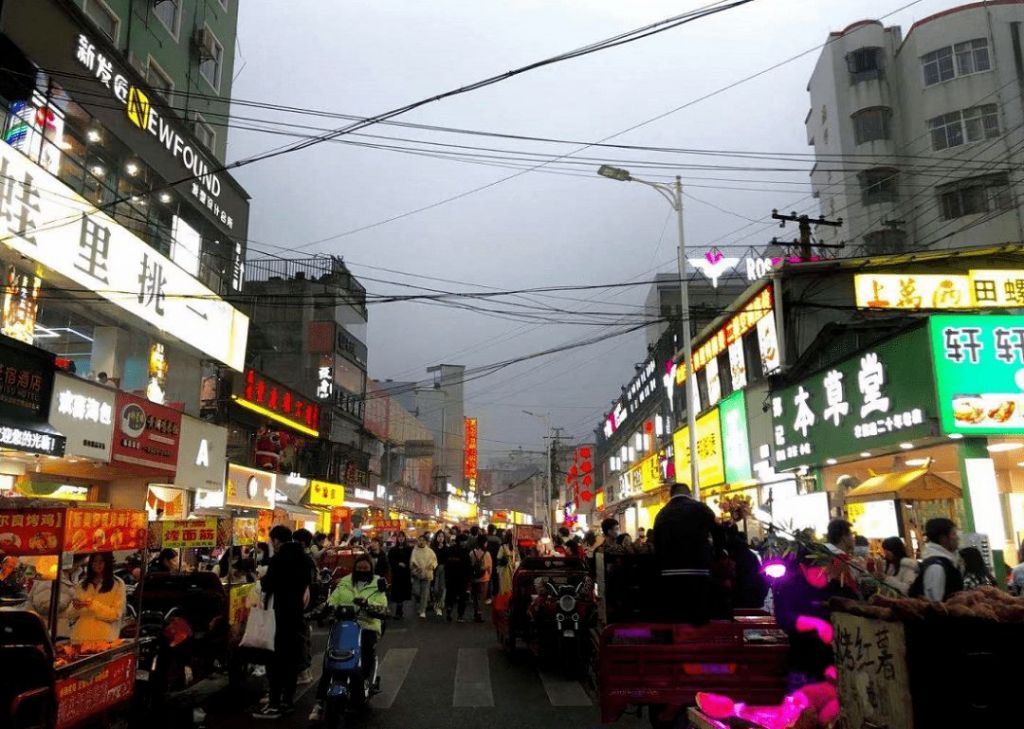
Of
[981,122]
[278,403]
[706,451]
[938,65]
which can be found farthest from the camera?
[938,65]

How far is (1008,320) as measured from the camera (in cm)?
1423

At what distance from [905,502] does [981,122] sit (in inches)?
1099

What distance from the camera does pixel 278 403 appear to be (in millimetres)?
28688

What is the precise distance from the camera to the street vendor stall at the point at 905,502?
1376 centimetres

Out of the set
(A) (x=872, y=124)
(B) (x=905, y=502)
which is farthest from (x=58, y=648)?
(A) (x=872, y=124)

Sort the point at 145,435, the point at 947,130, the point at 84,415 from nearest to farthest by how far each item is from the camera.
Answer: the point at 84,415 → the point at 145,435 → the point at 947,130

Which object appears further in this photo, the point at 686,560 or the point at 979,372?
the point at 979,372

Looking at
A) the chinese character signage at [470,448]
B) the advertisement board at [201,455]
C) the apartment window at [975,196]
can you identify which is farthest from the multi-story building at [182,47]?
the chinese character signage at [470,448]

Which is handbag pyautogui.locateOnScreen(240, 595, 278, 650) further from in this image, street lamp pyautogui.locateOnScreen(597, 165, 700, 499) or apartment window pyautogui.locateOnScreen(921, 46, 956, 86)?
apartment window pyautogui.locateOnScreen(921, 46, 956, 86)

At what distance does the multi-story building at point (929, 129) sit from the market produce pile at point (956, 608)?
30827mm

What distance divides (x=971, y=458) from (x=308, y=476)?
27.6m

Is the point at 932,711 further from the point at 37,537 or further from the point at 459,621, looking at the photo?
the point at 459,621

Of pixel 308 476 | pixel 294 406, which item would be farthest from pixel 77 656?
pixel 308 476

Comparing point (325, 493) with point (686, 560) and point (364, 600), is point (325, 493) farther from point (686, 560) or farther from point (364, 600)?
point (686, 560)
